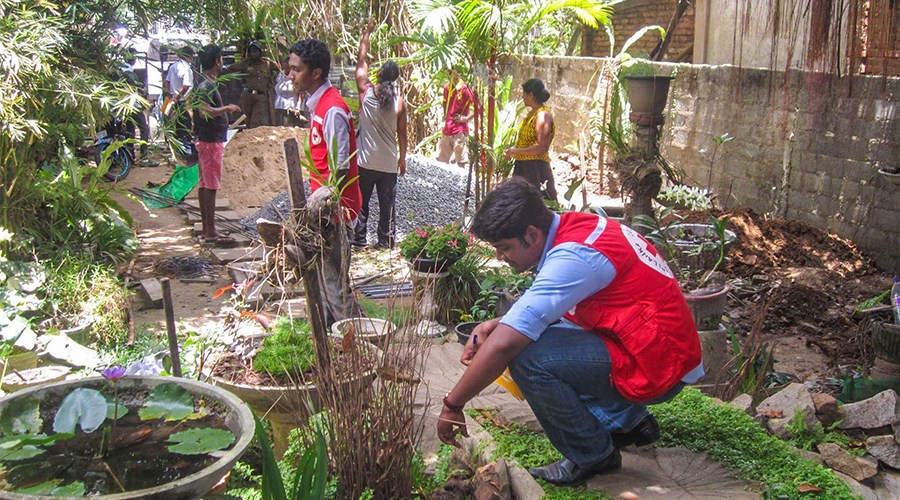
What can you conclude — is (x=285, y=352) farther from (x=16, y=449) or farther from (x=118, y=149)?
(x=118, y=149)

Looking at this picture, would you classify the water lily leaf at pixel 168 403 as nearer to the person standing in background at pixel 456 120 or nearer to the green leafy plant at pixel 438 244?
the green leafy plant at pixel 438 244

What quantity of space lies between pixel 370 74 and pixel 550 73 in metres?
3.22

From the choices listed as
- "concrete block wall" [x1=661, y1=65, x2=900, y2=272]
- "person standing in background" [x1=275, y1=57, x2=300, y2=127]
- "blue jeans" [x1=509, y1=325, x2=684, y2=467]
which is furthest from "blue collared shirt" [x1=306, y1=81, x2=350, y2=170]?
"person standing in background" [x1=275, y1=57, x2=300, y2=127]

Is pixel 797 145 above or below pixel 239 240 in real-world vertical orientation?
above

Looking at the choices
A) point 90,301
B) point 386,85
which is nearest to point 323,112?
point 90,301

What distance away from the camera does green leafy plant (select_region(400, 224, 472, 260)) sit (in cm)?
557

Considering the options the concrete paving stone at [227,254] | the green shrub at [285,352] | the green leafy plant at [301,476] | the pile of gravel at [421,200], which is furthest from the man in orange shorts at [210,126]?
the green leafy plant at [301,476]

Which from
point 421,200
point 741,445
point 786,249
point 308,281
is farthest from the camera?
point 421,200

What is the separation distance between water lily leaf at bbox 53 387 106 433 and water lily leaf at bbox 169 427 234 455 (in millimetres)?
268

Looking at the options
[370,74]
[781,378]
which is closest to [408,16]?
[370,74]

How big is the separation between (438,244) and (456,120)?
5442mm

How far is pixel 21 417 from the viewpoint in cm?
294

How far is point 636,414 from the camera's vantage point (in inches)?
125

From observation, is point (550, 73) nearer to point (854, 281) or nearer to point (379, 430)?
point (854, 281)
